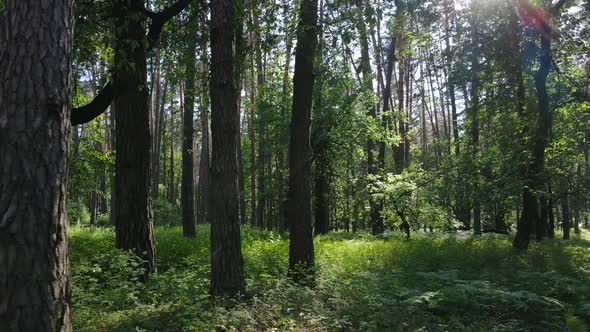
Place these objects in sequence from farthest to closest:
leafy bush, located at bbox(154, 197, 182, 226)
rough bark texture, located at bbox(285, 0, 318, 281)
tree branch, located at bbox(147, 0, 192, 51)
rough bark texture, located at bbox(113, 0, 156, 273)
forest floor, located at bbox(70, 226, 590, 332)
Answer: leafy bush, located at bbox(154, 197, 182, 226), rough bark texture, located at bbox(285, 0, 318, 281), tree branch, located at bbox(147, 0, 192, 51), rough bark texture, located at bbox(113, 0, 156, 273), forest floor, located at bbox(70, 226, 590, 332)

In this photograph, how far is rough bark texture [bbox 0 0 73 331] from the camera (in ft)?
8.62

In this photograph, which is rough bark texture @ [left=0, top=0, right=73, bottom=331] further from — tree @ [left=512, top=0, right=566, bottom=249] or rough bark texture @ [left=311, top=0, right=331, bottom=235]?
rough bark texture @ [left=311, top=0, right=331, bottom=235]

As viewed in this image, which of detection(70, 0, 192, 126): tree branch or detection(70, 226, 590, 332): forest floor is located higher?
detection(70, 0, 192, 126): tree branch

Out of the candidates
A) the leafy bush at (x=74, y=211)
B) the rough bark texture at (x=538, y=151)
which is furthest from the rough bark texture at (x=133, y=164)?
the leafy bush at (x=74, y=211)

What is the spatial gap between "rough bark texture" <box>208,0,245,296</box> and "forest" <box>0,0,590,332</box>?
0.02 metres

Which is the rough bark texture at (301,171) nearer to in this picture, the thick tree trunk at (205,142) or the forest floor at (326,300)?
the forest floor at (326,300)

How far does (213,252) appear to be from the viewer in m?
6.10

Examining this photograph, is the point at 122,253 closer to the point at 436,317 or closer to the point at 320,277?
the point at 320,277

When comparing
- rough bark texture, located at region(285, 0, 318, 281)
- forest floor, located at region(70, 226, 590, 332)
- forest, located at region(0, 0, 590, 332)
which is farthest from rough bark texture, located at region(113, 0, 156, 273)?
rough bark texture, located at region(285, 0, 318, 281)

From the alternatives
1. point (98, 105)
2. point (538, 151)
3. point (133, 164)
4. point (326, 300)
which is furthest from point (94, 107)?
point (538, 151)

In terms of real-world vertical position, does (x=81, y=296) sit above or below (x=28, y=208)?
below

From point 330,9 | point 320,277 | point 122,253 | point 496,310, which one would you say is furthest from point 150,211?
point 496,310

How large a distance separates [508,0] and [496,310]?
10681mm

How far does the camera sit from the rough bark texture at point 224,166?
6.09 meters
